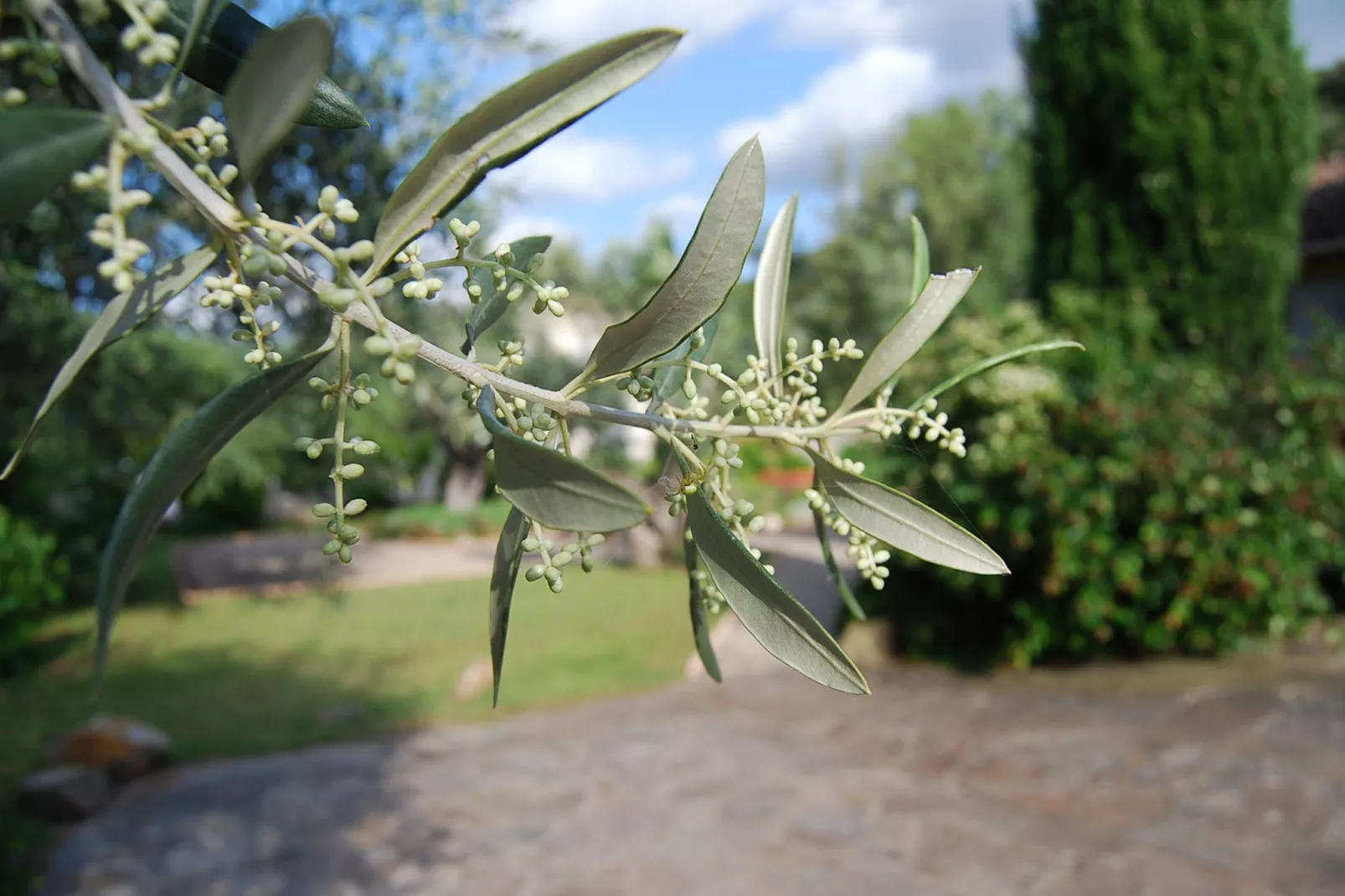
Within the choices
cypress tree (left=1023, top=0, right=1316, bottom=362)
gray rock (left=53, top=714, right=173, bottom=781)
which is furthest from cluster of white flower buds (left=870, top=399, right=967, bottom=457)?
cypress tree (left=1023, top=0, right=1316, bottom=362)

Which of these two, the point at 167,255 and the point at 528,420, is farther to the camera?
the point at 167,255

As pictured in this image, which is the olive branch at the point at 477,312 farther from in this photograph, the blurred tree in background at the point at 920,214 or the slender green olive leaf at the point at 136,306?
the blurred tree in background at the point at 920,214

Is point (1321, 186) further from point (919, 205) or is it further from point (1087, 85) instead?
point (919, 205)

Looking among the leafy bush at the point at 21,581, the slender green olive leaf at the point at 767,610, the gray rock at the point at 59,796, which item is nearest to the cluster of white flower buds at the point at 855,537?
the slender green olive leaf at the point at 767,610

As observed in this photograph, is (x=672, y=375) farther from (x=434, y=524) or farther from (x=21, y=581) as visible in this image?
(x=434, y=524)

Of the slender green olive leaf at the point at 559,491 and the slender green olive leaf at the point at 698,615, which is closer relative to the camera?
the slender green olive leaf at the point at 559,491

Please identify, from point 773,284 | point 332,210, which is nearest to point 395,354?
point 332,210
